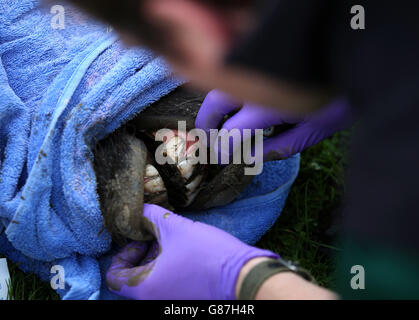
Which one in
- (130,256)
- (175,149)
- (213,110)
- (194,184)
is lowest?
(130,256)

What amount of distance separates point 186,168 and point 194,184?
0.08 metres

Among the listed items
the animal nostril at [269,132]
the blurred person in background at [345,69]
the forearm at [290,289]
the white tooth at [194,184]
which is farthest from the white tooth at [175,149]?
the blurred person in background at [345,69]

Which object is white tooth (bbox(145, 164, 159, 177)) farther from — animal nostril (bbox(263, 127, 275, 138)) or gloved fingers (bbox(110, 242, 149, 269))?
animal nostril (bbox(263, 127, 275, 138))

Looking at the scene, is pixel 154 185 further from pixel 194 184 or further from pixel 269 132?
pixel 269 132

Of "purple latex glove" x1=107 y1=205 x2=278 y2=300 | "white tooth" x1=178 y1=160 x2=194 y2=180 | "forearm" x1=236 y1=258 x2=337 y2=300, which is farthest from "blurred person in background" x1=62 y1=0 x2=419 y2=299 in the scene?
"white tooth" x1=178 y1=160 x2=194 y2=180

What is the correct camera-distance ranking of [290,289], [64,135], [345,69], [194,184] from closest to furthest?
[345,69] → [290,289] → [64,135] → [194,184]

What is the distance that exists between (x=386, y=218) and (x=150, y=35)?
1.36ft

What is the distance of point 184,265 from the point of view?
1.27 meters

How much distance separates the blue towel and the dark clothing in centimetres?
93

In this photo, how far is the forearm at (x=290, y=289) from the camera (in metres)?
1.05

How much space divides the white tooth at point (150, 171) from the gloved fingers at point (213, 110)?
0.72ft

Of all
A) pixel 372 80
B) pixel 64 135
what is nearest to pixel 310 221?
pixel 64 135

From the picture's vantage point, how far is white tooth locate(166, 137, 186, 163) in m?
1.46
